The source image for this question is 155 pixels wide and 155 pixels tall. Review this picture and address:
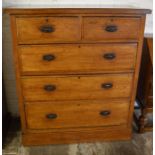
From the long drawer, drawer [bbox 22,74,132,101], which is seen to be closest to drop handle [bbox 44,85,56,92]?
drawer [bbox 22,74,132,101]

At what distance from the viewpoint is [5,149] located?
6.30ft

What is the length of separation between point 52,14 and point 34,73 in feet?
1.51

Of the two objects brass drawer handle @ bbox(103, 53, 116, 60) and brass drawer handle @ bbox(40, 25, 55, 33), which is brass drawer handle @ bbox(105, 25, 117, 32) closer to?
brass drawer handle @ bbox(103, 53, 116, 60)

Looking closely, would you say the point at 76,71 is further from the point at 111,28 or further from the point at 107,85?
the point at 111,28

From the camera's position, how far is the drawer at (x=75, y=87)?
1.72m

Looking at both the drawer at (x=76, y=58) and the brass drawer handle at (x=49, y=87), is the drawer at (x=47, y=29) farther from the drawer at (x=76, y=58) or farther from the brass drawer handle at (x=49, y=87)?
the brass drawer handle at (x=49, y=87)

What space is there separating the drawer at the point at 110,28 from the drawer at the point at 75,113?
21.7 inches

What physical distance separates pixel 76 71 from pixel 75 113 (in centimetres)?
39

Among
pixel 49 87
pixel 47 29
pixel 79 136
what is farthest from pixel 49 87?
pixel 79 136

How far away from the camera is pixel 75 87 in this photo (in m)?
1.76

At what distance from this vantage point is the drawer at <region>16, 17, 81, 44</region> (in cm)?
153

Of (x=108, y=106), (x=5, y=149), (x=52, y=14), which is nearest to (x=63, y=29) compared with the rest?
(x=52, y=14)

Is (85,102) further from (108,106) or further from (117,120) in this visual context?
(117,120)

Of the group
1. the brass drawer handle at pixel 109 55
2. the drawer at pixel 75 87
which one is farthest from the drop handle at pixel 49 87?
the brass drawer handle at pixel 109 55
